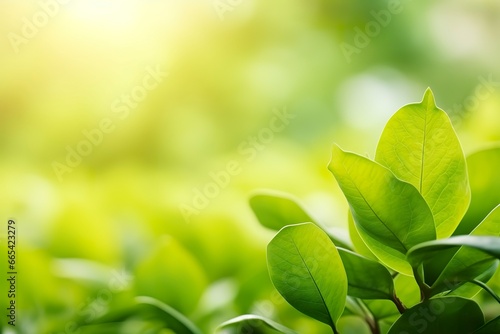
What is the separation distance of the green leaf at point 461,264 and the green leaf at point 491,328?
23mm

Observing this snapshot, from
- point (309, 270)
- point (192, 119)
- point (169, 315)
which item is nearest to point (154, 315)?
point (169, 315)

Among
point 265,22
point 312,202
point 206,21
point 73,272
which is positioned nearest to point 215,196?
point 312,202

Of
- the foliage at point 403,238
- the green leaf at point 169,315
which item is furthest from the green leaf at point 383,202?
the green leaf at point 169,315

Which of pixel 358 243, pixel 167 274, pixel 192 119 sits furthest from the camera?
pixel 192 119

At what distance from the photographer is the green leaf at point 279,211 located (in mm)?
364

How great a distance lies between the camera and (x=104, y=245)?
0.60 metres

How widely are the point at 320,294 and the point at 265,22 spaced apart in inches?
61.5

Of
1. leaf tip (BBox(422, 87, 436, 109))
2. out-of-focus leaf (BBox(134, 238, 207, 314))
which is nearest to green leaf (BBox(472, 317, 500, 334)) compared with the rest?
leaf tip (BBox(422, 87, 436, 109))

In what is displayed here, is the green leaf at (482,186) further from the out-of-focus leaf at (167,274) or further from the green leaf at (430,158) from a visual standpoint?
the out-of-focus leaf at (167,274)

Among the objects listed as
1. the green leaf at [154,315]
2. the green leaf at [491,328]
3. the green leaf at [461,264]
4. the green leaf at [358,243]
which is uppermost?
the green leaf at [461,264]

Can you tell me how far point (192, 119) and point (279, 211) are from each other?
1.19 m

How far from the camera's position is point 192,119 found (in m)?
1.54

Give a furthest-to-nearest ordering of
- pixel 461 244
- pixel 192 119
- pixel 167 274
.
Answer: pixel 192 119 < pixel 167 274 < pixel 461 244

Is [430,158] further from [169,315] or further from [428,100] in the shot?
[169,315]
